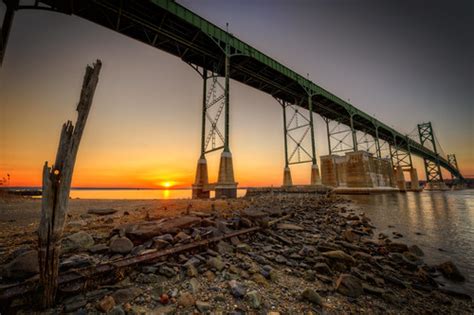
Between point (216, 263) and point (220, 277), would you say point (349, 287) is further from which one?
point (216, 263)

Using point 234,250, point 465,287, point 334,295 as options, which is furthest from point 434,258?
point 234,250

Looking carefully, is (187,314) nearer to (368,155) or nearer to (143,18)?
(143,18)

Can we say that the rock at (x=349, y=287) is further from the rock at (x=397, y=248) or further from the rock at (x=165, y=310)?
the rock at (x=397, y=248)

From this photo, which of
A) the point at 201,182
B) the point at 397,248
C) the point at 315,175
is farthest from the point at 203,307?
the point at 315,175

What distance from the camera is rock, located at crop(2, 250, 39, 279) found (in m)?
2.10

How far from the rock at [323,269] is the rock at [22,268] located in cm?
384

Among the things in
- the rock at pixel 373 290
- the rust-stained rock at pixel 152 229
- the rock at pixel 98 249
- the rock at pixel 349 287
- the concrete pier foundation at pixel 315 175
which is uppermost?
the concrete pier foundation at pixel 315 175

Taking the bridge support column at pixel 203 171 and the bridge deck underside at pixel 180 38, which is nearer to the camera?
the bridge deck underside at pixel 180 38

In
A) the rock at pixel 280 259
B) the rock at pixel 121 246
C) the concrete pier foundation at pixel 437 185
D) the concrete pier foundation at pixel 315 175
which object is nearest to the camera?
the rock at pixel 121 246

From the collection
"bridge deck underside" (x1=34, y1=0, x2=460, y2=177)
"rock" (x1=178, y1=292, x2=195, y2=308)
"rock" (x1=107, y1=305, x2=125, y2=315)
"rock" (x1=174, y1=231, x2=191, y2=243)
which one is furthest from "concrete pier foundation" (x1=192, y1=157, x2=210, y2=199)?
"rock" (x1=107, y1=305, x2=125, y2=315)

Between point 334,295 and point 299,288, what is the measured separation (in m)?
0.43

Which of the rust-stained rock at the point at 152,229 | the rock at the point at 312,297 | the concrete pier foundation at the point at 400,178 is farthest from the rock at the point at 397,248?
the concrete pier foundation at the point at 400,178

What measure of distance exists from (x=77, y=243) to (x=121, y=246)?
2.80 feet

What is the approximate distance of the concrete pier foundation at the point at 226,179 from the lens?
13305 mm
